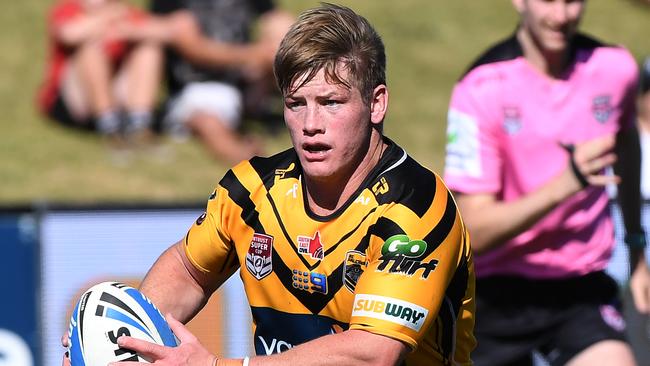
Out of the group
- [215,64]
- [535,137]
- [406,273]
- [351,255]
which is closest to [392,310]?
[406,273]

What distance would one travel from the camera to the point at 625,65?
545 cm

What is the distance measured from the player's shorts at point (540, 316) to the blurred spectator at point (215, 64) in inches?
238

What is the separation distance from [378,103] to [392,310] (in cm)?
65

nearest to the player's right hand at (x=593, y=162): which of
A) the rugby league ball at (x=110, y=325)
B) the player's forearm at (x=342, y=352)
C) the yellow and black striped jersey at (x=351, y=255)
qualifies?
the yellow and black striped jersey at (x=351, y=255)

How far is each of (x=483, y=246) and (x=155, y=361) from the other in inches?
76.8

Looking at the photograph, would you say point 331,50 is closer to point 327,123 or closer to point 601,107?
point 327,123

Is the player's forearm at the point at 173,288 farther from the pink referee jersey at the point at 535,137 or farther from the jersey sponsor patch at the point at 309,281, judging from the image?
the pink referee jersey at the point at 535,137

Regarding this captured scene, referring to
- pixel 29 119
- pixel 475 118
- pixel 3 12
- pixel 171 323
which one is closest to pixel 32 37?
pixel 3 12

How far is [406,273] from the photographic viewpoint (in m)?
3.66

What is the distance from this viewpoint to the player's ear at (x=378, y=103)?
3.79 meters

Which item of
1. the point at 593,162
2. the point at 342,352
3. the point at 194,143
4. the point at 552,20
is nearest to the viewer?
the point at 342,352

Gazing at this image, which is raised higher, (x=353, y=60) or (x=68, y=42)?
(x=353, y=60)

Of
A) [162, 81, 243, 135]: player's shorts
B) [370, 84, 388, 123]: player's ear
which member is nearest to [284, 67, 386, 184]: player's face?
[370, 84, 388, 123]: player's ear

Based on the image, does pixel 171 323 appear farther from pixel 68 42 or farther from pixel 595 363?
pixel 68 42
